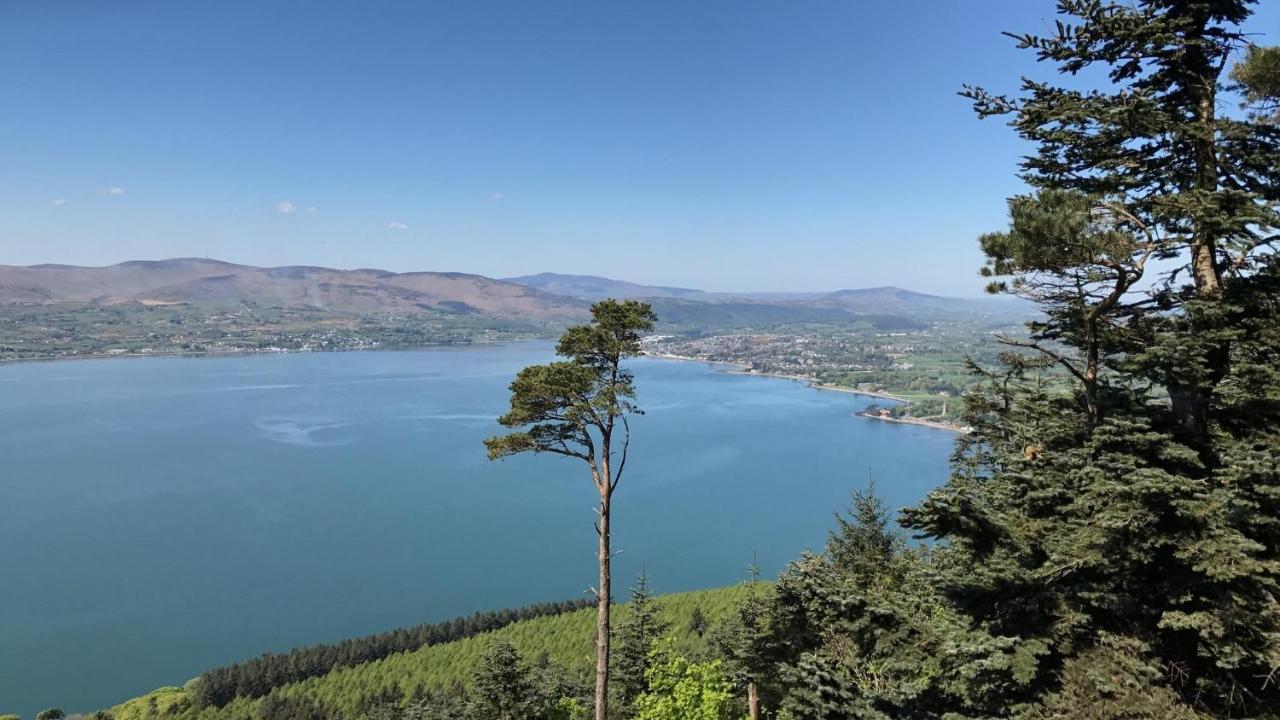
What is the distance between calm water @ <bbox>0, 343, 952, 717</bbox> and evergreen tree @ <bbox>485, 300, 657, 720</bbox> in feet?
77.0

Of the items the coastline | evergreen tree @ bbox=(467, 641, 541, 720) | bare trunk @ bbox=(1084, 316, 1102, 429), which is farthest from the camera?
the coastline

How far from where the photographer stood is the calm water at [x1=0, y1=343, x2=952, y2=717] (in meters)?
25.1

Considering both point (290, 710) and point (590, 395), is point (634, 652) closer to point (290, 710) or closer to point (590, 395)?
point (590, 395)

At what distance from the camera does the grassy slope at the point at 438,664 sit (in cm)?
1875

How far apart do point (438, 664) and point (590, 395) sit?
18.7m

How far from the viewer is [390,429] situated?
2226 inches

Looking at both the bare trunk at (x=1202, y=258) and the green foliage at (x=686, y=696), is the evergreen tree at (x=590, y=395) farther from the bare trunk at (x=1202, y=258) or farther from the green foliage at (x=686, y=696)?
the bare trunk at (x=1202, y=258)

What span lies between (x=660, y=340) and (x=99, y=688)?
430 ft

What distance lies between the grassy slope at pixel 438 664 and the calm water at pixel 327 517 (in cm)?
372

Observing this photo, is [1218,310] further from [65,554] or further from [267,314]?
[267,314]

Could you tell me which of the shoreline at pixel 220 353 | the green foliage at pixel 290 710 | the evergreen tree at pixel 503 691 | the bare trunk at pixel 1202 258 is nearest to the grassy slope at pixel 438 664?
the green foliage at pixel 290 710

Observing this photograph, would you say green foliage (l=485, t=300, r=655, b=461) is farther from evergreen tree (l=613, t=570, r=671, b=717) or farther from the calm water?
the calm water

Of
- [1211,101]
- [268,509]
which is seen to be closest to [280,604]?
[268,509]

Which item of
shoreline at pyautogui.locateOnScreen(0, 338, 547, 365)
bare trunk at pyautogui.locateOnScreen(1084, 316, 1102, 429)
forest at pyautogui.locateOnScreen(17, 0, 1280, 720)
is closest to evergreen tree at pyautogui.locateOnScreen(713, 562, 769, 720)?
forest at pyautogui.locateOnScreen(17, 0, 1280, 720)
